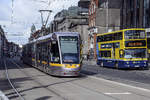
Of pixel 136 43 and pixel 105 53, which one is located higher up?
pixel 136 43

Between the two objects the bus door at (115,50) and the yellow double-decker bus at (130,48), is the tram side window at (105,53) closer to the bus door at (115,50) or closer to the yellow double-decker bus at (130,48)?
the bus door at (115,50)

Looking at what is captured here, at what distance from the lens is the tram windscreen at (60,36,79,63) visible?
19.5 meters

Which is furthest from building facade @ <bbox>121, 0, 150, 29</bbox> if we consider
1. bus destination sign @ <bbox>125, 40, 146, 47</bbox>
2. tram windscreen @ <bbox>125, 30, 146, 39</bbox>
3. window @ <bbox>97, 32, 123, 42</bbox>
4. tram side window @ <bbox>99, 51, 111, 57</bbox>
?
tram windscreen @ <bbox>125, 30, 146, 39</bbox>

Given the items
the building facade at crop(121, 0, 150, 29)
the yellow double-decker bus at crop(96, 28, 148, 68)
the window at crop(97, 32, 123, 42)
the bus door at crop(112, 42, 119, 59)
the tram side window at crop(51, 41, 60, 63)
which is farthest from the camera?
the building facade at crop(121, 0, 150, 29)

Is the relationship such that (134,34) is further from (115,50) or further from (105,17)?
(105,17)

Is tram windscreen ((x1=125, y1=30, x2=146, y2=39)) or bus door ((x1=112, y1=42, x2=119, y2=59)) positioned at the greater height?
tram windscreen ((x1=125, y1=30, x2=146, y2=39))

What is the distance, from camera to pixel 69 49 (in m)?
19.7

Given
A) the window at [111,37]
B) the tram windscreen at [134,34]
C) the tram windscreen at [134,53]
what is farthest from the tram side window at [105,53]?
the tram windscreen at [134,34]

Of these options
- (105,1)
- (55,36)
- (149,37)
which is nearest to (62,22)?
(105,1)

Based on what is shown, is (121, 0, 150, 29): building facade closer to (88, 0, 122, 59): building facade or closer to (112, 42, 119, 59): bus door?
(88, 0, 122, 59): building facade

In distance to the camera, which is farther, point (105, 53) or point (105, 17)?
point (105, 17)

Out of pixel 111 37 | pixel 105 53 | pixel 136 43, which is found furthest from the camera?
pixel 105 53

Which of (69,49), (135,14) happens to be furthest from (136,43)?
(135,14)

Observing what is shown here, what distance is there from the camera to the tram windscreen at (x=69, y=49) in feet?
63.9
